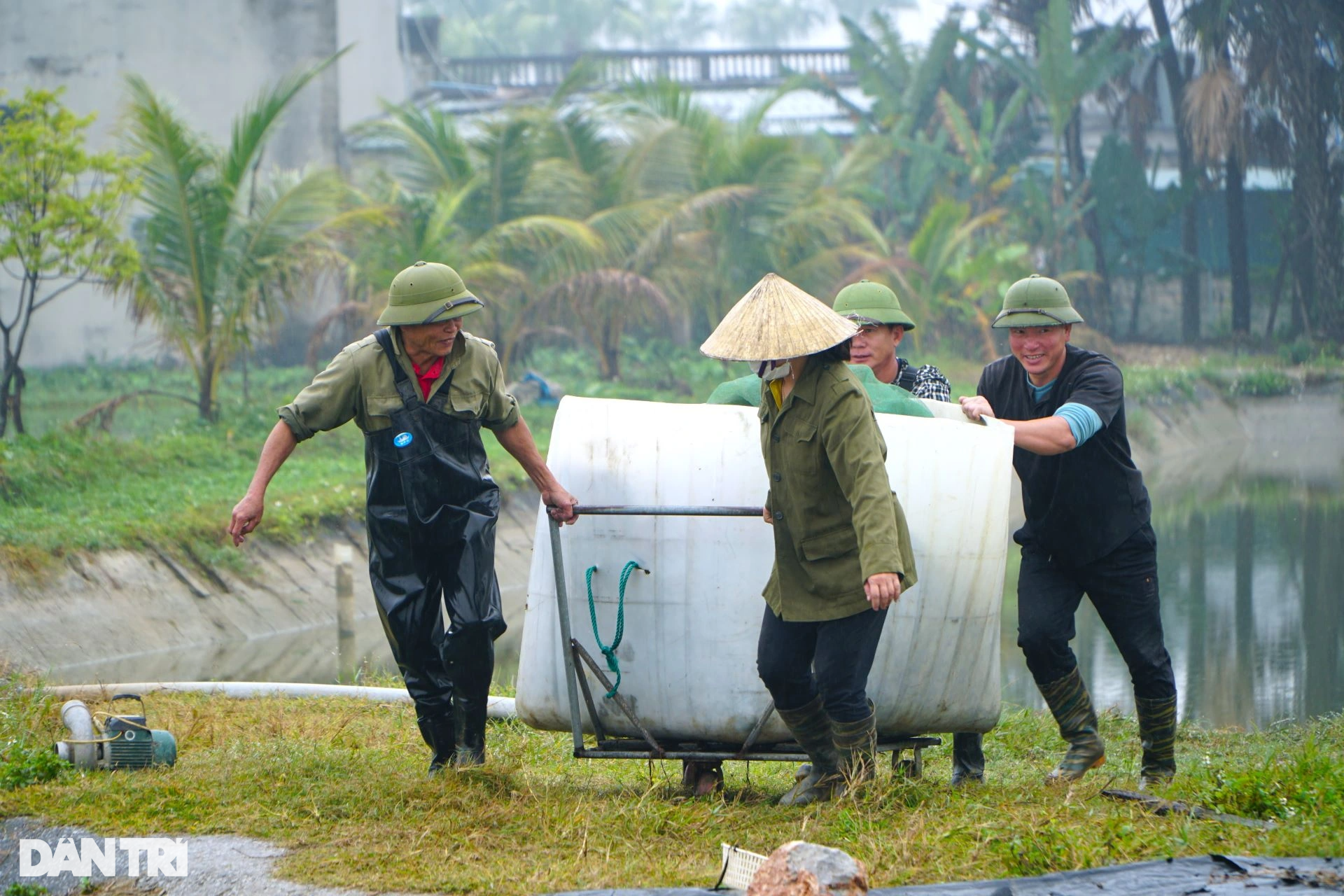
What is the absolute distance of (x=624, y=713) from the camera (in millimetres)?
4434

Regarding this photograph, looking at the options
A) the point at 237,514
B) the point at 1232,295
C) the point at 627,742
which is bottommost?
the point at 627,742

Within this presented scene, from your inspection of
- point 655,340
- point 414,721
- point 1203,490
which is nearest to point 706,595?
point 414,721

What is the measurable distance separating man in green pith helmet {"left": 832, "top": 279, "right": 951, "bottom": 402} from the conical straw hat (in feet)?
3.19

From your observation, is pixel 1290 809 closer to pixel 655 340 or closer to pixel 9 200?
pixel 9 200

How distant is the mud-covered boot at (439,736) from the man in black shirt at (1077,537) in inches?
78.6

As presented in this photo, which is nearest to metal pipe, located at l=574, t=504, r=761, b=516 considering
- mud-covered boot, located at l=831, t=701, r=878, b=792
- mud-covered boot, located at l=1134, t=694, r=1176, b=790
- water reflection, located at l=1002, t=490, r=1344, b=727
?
mud-covered boot, located at l=831, t=701, r=878, b=792

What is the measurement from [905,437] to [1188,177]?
2729 cm

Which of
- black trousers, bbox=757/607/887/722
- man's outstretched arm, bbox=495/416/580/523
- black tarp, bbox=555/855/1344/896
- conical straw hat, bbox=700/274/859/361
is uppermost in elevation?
conical straw hat, bbox=700/274/859/361

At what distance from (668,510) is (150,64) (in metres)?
18.2

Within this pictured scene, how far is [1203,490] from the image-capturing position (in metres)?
19.8

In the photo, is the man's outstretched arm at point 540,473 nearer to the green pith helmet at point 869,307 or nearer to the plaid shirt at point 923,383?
the green pith helmet at point 869,307

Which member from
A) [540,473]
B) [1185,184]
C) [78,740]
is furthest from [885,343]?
[1185,184]

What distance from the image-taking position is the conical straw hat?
13.0 ft

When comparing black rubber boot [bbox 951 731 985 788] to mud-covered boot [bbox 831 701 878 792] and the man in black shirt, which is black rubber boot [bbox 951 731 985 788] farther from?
mud-covered boot [bbox 831 701 878 792]
